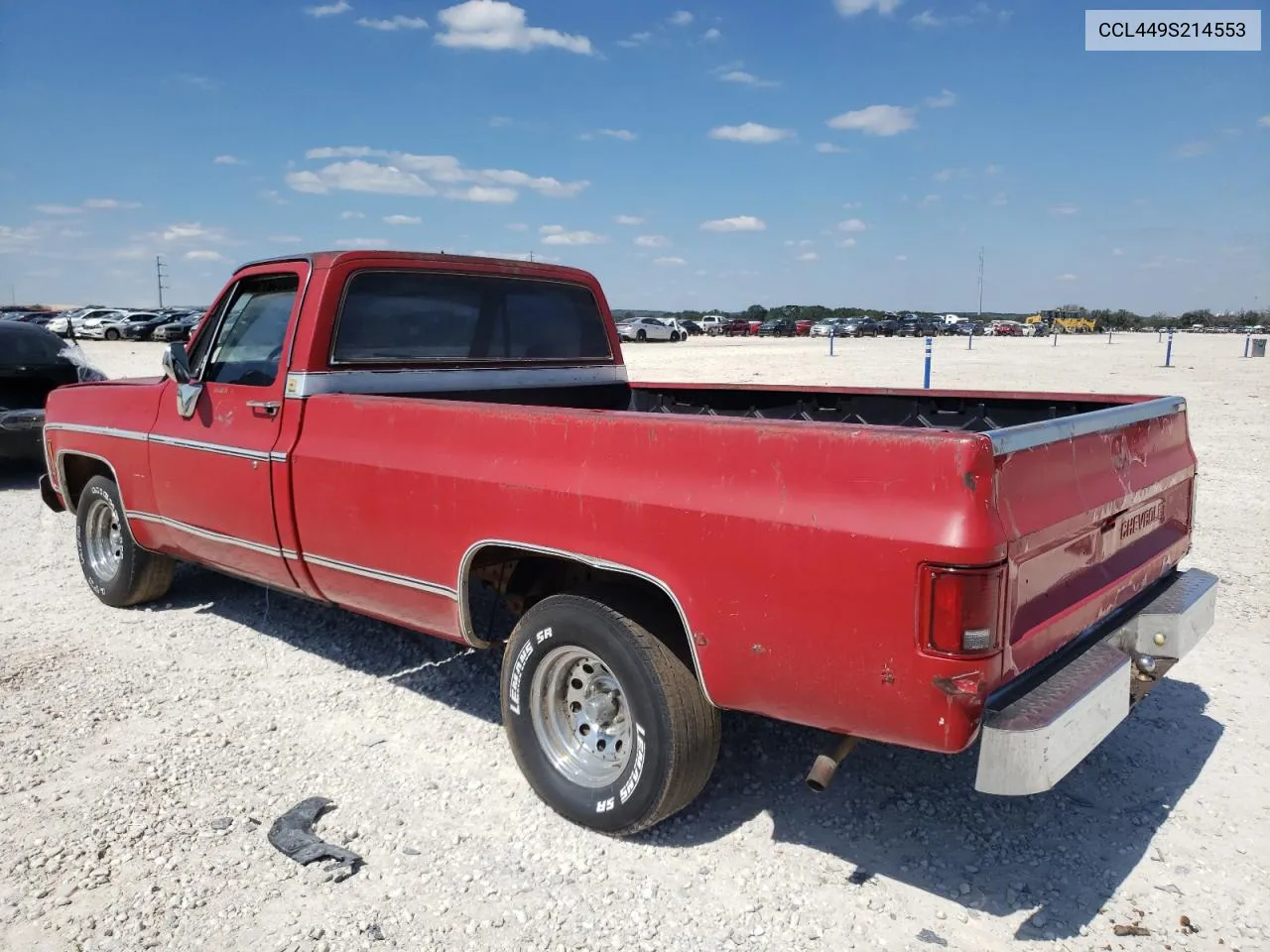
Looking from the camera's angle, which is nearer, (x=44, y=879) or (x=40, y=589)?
(x=44, y=879)

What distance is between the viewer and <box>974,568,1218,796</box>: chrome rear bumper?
7.80 ft

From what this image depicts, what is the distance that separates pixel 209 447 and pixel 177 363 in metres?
0.48

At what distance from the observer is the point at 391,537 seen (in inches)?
143

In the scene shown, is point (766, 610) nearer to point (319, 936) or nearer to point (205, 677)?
point (319, 936)

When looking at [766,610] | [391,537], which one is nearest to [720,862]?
[766,610]

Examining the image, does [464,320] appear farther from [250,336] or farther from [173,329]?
[173,329]

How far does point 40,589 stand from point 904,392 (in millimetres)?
5472

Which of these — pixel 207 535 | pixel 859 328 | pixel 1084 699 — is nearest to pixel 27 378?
pixel 207 535

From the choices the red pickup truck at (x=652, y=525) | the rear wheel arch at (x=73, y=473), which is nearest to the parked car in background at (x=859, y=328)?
the rear wheel arch at (x=73, y=473)

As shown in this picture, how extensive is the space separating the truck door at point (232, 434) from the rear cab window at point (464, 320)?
289 mm

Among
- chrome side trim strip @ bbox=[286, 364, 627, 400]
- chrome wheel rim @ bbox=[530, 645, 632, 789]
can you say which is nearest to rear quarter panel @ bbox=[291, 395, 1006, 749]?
chrome wheel rim @ bbox=[530, 645, 632, 789]

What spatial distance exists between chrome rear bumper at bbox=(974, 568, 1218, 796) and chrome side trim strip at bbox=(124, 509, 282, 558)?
3074mm

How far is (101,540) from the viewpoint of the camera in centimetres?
583

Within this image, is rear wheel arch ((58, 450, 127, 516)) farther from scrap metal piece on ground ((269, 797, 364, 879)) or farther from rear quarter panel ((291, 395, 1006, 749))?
rear quarter panel ((291, 395, 1006, 749))
